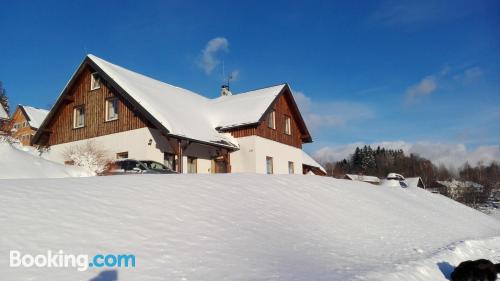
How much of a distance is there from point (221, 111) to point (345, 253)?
2162 cm

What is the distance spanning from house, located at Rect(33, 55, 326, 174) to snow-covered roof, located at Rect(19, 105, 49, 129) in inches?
1107

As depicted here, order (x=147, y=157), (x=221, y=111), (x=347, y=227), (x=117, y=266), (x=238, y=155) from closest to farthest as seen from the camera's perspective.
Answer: (x=117, y=266) < (x=347, y=227) < (x=147, y=157) < (x=238, y=155) < (x=221, y=111)

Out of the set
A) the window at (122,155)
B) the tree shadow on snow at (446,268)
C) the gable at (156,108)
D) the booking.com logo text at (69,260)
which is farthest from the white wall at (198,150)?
the booking.com logo text at (69,260)

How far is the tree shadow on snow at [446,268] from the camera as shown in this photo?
8.88m

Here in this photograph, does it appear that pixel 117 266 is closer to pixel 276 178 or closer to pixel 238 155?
pixel 276 178

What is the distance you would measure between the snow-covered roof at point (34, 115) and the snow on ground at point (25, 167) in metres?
37.9

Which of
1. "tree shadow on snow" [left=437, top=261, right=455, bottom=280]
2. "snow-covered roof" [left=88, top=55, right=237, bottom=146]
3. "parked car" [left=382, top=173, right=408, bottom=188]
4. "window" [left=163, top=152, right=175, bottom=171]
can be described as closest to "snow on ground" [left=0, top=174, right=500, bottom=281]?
"tree shadow on snow" [left=437, top=261, right=455, bottom=280]

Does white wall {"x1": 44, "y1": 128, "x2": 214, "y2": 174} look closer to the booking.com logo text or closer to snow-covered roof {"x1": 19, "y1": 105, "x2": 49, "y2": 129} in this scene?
the booking.com logo text

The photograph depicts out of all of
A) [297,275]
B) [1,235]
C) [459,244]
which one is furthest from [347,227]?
[1,235]

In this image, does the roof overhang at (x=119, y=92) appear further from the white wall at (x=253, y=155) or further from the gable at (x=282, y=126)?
the gable at (x=282, y=126)

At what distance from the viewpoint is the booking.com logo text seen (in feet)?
18.5

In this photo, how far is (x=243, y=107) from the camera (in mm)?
29391

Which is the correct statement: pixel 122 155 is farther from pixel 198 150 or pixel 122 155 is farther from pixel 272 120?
pixel 272 120

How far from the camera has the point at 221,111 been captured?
1176 inches
